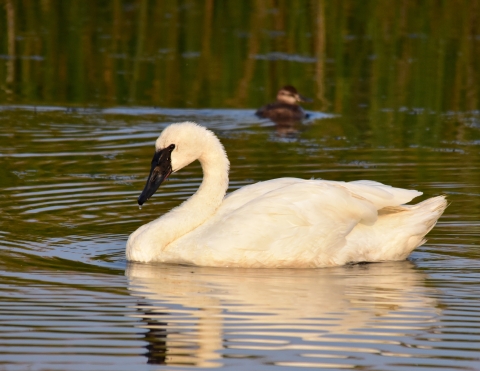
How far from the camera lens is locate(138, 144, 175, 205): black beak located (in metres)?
8.47

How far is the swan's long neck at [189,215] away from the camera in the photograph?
322 inches

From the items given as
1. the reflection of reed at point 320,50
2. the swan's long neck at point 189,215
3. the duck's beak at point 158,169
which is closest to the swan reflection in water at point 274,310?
the swan's long neck at point 189,215

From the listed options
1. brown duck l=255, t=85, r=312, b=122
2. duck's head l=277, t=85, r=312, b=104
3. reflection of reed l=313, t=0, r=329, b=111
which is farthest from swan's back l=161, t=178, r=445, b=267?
reflection of reed l=313, t=0, r=329, b=111

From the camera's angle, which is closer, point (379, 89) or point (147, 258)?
point (147, 258)

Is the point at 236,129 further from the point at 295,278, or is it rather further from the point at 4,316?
the point at 4,316

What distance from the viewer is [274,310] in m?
6.45

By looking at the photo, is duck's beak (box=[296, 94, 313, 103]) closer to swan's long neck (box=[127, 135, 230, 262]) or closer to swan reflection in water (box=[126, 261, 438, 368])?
swan's long neck (box=[127, 135, 230, 262])

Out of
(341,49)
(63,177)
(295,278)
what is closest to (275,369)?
(295,278)

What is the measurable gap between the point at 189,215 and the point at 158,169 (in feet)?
1.49

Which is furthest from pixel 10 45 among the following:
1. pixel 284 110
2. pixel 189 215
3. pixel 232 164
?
pixel 189 215

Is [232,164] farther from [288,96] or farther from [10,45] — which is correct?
[10,45]

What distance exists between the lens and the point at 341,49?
842 inches

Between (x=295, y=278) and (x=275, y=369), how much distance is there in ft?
8.03

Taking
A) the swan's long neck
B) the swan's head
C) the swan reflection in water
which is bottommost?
the swan reflection in water
